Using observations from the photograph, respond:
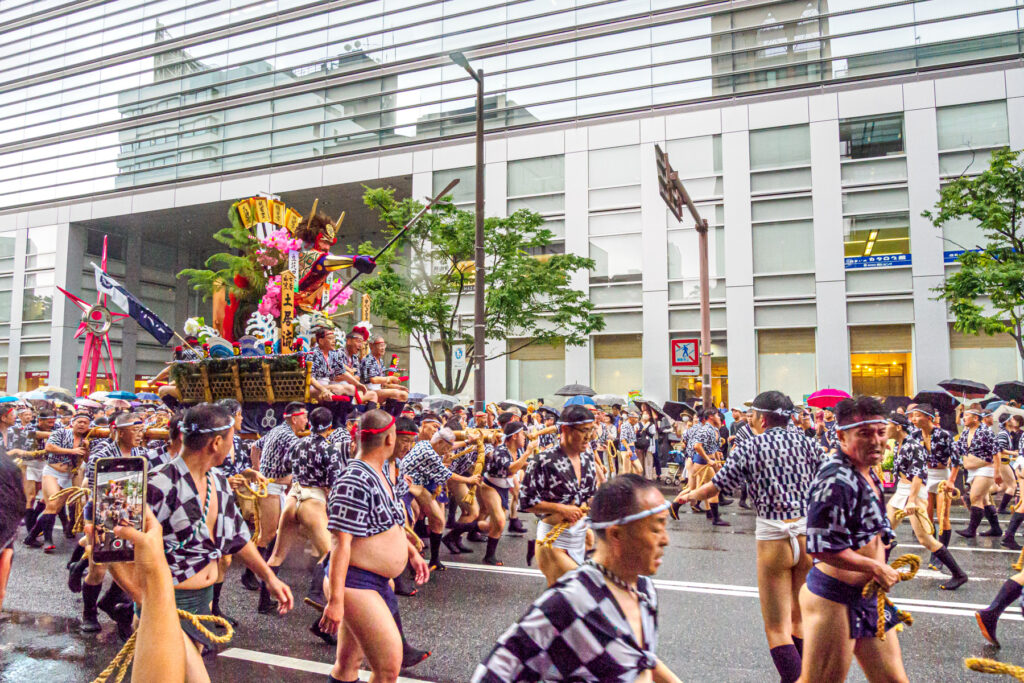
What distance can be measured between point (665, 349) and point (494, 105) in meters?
11.8

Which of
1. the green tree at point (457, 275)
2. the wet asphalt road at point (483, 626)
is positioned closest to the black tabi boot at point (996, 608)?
the wet asphalt road at point (483, 626)

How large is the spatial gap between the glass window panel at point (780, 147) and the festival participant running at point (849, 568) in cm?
2295

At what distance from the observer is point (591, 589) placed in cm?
225

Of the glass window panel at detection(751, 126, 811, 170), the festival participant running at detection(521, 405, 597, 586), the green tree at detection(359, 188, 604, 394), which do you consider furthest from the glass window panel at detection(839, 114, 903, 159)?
the festival participant running at detection(521, 405, 597, 586)

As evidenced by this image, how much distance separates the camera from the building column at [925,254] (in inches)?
878

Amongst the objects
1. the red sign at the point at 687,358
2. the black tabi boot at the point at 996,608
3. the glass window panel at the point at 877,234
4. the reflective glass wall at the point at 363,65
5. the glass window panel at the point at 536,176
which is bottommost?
the black tabi boot at the point at 996,608

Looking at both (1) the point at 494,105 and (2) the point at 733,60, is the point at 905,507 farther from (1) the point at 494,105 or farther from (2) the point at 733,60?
(1) the point at 494,105

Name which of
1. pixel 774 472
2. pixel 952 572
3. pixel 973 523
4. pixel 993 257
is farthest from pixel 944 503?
pixel 993 257

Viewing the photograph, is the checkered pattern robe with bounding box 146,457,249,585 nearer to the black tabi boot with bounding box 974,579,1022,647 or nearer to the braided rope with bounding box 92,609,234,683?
the braided rope with bounding box 92,609,234,683

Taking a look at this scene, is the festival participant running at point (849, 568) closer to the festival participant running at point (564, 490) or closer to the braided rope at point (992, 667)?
the braided rope at point (992, 667)

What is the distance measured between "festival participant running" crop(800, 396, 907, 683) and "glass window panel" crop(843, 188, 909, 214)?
22.5m

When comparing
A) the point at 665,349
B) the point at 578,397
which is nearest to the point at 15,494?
the point at 578,397

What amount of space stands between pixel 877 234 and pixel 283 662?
23305 millimetres

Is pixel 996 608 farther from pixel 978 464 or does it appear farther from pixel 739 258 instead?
pixel 739 258
